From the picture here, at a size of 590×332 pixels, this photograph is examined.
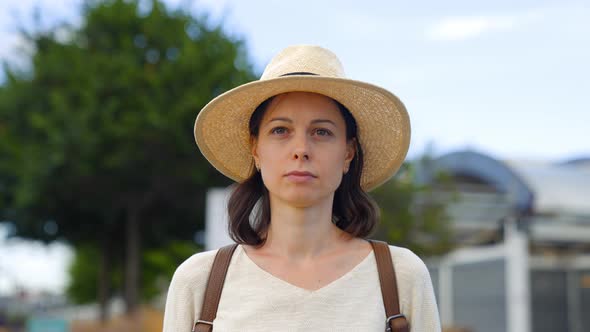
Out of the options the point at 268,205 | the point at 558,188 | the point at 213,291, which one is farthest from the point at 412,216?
the point at 213,291

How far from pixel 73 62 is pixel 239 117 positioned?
23.7 meters

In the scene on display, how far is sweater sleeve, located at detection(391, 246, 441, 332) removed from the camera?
2.83m

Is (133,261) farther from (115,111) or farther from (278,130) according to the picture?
(278,130)

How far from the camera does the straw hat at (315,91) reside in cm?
292

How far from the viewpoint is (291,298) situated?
2.80m

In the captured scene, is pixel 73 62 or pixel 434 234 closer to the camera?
pixel 434 234

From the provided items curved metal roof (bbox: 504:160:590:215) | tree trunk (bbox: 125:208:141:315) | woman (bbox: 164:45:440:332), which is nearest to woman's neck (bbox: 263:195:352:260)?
woman (bbox: 164:45:440:332)

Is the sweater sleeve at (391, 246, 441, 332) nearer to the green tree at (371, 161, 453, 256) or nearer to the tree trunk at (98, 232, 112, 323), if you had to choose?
the green tree at (371, 161, 453, 256)

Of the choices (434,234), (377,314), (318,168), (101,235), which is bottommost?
(377,314)

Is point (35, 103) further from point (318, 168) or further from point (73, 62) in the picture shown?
point (318, 168)

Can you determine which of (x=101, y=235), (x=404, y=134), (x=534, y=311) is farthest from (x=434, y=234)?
(x=404, y=134)

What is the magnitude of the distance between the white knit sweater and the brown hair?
16 centimetres

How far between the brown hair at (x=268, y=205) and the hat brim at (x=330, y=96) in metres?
0.04

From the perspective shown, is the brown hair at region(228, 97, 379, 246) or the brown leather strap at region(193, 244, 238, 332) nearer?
the brown leather strap at region(193, 244, 238, 332)
